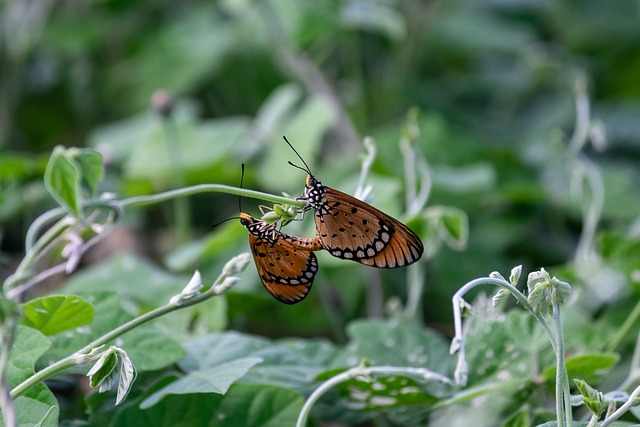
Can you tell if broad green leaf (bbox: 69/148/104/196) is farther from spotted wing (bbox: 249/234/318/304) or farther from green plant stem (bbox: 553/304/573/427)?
green plant stem (bbox: 553/304/573/427)

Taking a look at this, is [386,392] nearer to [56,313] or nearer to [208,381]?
[208,381]

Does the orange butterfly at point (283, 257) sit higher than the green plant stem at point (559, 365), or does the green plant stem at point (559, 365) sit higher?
the orange butterfly at point (283, 257)

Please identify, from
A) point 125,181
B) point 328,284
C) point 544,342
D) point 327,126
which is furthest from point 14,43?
point 544,342

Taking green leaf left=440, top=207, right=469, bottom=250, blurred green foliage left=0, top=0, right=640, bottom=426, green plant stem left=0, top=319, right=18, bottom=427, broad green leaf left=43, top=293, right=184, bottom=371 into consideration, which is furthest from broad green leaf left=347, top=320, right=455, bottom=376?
green plant stem left=0, top=319, right=18, bottom=427

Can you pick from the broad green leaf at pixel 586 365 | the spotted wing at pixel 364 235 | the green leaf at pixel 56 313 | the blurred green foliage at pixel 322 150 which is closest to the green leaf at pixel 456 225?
the blurred green foliage at pixel 322 150

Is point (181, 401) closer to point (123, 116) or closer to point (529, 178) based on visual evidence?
point (529, 178)

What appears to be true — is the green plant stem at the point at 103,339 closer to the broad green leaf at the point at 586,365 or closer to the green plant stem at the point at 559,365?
the green plant stem at the point at 559,365
